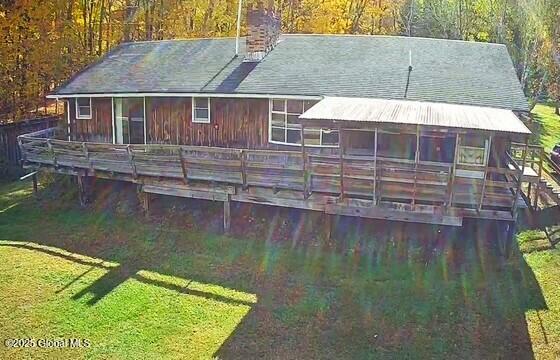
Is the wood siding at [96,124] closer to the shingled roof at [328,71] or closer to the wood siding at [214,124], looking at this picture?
the shingled roof at [328,71]

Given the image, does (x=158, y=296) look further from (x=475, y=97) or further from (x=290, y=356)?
(x=475, y=97)

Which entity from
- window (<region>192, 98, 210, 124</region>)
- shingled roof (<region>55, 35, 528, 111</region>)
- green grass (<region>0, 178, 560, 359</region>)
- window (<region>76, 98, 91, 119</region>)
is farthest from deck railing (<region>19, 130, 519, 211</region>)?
window (<region>76, 98, 91, 119</region>)

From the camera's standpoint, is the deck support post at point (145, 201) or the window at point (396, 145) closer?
the window at point (396, 145)

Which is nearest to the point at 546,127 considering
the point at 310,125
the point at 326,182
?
the point at 326,182

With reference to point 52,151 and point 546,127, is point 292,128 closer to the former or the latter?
point 52,151

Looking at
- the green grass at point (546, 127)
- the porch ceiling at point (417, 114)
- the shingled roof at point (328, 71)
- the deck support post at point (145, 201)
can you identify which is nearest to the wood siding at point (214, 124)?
the shingled roof at point (328, 71)

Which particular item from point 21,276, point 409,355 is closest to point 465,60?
point 409,355
